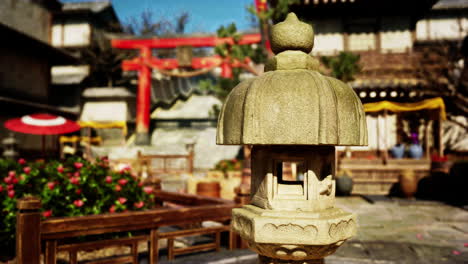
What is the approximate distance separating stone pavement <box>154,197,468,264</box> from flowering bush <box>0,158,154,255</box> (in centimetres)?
137

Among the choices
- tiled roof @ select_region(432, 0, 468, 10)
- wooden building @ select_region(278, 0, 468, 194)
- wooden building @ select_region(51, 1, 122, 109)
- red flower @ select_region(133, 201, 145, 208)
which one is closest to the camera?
red flower @ select_region(133, 201, 145, 208)

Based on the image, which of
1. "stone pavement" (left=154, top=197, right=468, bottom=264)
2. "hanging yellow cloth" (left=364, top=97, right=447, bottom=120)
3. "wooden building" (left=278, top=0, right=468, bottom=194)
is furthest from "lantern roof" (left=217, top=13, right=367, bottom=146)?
"wooden building" (left=278, top=0, right=468, bottom=194)

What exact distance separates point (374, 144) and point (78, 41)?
24484 millimetres

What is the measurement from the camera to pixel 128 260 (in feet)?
14.3

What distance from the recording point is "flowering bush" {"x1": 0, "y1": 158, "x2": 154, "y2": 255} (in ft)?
16.3

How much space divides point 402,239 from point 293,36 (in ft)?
15.6

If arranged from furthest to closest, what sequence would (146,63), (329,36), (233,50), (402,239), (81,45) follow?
(81,45) < (146,63) < (329,36) < (233,50) < (402,239)

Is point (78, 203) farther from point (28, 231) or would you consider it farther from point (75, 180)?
point (28, 231)

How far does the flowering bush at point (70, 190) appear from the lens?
4973 mm

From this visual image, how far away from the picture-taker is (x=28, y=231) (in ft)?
11.6

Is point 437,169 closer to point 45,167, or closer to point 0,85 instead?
point 45,167

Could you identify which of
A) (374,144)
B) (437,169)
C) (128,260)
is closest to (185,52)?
(374,144)

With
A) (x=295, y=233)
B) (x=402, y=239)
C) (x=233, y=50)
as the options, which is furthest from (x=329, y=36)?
(x=295, y=233)

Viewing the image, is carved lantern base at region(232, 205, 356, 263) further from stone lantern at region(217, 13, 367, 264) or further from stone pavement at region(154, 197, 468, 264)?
stone pavement at region(154, 197, 468, 264)
